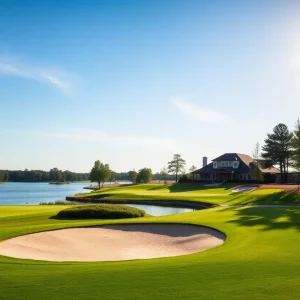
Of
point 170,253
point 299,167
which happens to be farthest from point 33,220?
point 299,167

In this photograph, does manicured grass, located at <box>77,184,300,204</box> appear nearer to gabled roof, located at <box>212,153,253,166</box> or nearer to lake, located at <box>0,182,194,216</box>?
lake, located at <box>0,182,194,216</box>

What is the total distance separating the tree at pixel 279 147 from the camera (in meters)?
73.9

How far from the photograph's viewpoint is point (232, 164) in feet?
267

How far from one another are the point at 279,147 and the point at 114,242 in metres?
63.8

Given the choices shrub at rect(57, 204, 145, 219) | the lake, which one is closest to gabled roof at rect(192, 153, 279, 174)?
the lake

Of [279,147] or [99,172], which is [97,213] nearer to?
[279,147]

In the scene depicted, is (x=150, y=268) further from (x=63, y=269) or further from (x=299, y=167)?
(x=299, y=167)

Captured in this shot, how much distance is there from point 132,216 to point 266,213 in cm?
983

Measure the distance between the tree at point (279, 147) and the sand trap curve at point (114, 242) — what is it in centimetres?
5949

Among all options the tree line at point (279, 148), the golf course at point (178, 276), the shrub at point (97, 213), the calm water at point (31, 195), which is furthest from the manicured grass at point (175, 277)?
the tree line at point (279, 148)

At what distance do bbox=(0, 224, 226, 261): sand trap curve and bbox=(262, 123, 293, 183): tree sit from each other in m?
59.5

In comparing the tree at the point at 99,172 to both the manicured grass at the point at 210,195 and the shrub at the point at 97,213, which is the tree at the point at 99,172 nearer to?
the manicured grass at the point at 210,195

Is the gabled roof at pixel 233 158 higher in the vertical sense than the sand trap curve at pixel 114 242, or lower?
higher

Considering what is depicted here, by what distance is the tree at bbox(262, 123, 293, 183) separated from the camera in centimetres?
7388
